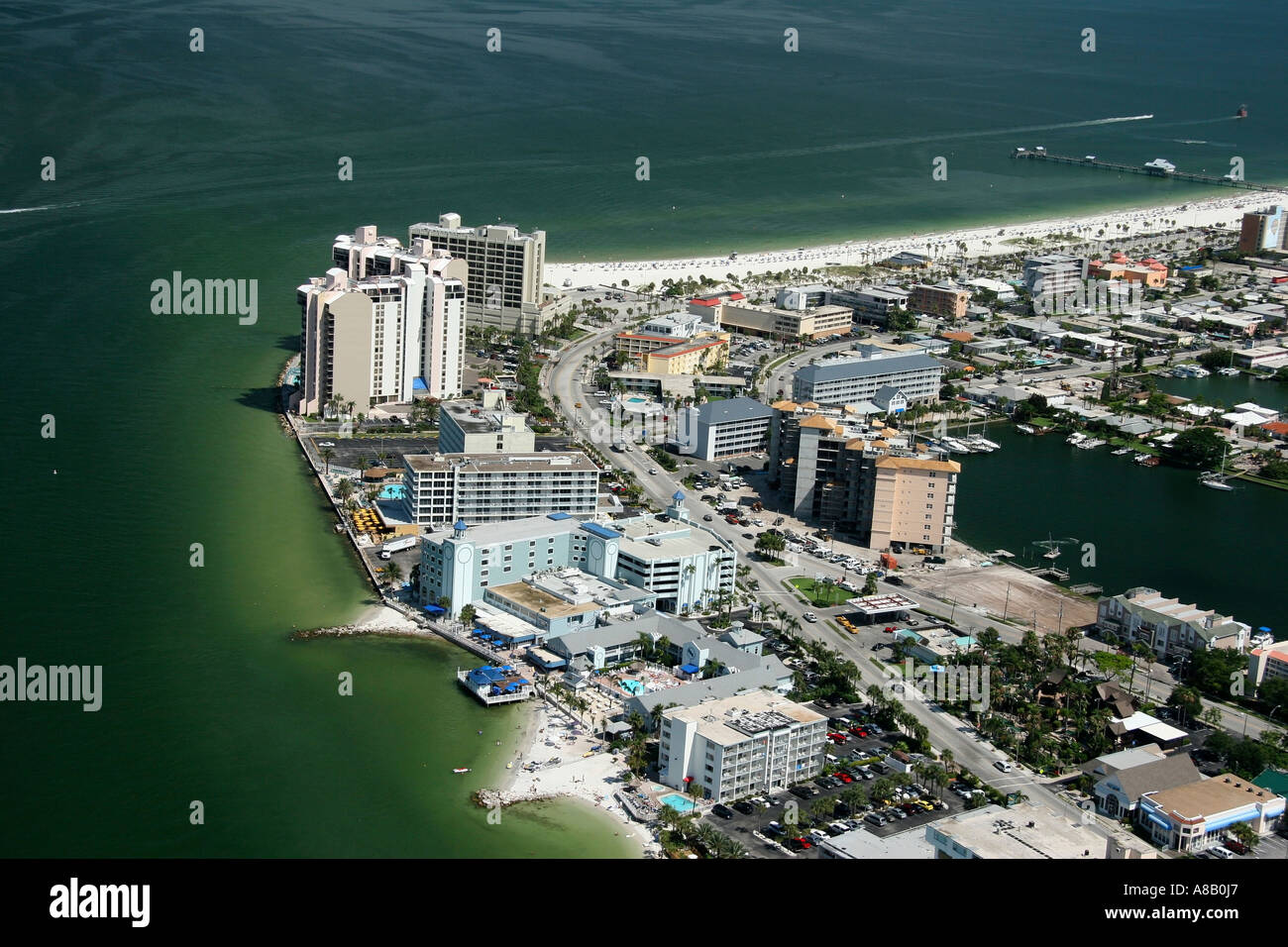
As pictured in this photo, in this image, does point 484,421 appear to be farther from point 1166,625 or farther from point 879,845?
point 879,845

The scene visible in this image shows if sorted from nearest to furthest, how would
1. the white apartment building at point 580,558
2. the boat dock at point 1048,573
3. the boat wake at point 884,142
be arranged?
the white apartment building at point 580,558 < the boat dock at point 1048,573 < the boat wake at point 884,142

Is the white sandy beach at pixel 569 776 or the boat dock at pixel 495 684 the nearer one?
the white sandy beach at pixel 569 776

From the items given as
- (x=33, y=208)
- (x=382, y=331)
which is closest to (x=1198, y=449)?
(x=382, y=331)

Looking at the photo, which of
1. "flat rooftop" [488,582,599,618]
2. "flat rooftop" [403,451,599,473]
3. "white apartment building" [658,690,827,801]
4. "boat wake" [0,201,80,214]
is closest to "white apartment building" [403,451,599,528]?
"flat rooftop" [403,451,599,473]

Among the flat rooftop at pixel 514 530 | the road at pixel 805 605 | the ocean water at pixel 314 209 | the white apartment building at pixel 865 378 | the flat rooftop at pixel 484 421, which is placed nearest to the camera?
the ocean water at pixel 314 209

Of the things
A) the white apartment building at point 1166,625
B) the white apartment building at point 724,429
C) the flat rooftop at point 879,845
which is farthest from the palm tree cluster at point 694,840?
the white apartment building at point 724,429

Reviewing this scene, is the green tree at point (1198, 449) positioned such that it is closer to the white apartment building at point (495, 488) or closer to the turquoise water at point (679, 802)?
the white apartment building at point (495, 488)
